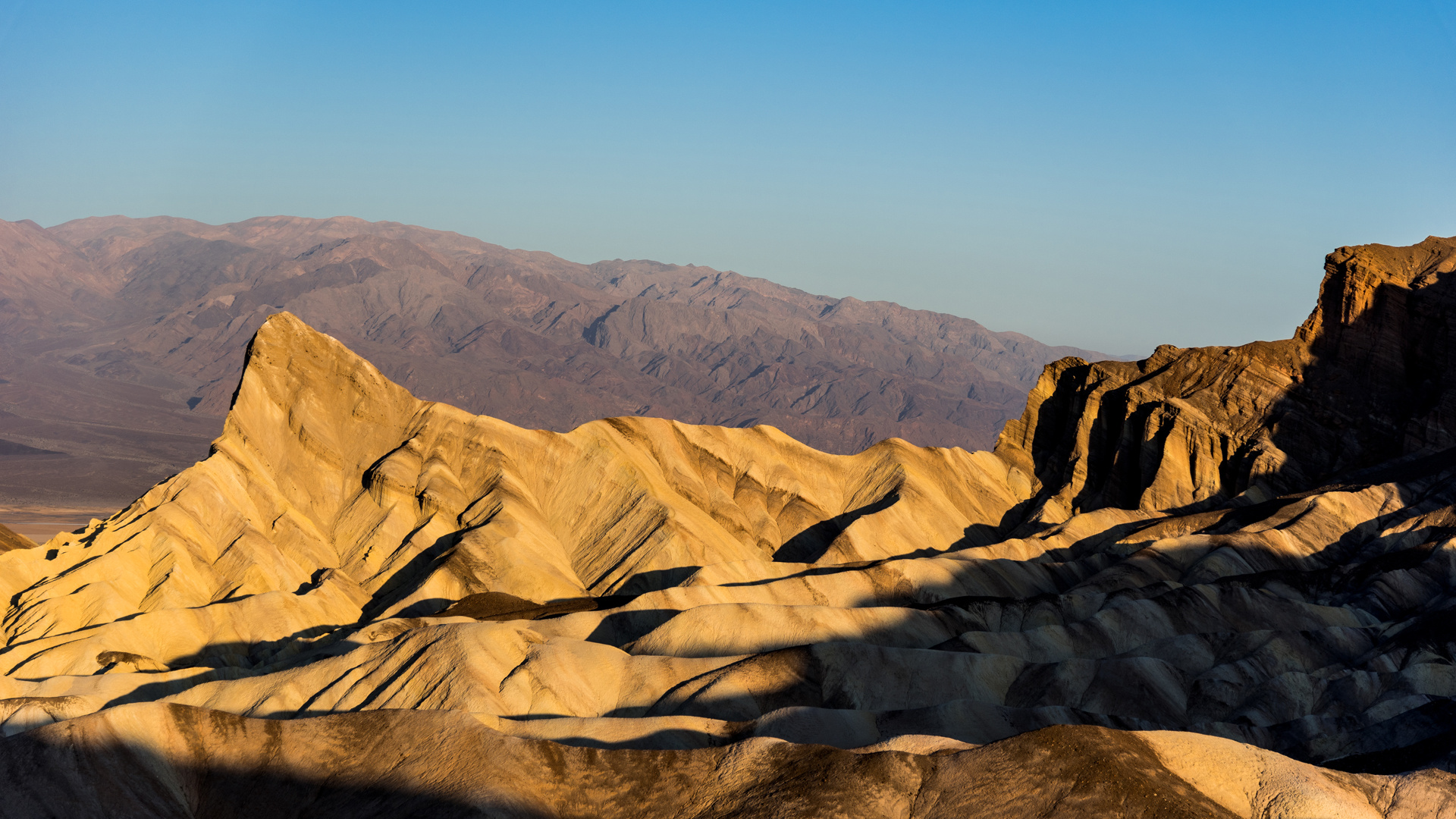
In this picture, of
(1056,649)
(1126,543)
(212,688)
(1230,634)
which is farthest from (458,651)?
(1126,543)

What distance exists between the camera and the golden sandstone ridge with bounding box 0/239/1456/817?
26.2m

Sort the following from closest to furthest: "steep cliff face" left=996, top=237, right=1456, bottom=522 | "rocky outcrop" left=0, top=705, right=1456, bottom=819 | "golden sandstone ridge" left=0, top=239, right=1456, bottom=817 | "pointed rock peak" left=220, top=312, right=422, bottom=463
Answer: "rocky outcrop" left=0, top=705, right=1456, bottom=819, "golden sandstone ridge" left=0, top=239, right=1456, bottom=817, "pointed rock peak" left=220, top=312, right=422, bottom=463, "steep cliff face" left=996, top=237, right=1456, bottom=522

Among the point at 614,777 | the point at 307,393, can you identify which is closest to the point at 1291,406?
the point at 307,393

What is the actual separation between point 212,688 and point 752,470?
4561 centimetres

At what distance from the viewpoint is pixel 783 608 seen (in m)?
49.4

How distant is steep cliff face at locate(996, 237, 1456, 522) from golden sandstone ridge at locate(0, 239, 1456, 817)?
0.29 metres

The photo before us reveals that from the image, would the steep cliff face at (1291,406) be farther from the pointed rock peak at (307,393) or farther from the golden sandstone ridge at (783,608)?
the pointed rock peak at (307,393)

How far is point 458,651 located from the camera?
39250 millimetres

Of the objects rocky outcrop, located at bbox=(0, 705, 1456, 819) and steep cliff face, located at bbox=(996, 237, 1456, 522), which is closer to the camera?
rocky outcrop, located at bbox=(0, 705, 1456, 819)

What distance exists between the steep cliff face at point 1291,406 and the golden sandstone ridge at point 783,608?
0.95 feet

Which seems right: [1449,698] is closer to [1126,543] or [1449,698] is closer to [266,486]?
[1126,543]

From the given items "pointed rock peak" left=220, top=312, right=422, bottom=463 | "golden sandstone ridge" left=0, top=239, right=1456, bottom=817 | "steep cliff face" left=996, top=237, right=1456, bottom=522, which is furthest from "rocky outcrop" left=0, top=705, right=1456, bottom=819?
"steep cliff face" left=996, top=237, right=1456, bottom=522

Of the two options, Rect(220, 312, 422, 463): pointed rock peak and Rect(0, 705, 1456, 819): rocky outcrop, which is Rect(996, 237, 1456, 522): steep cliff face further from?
Rect(0, 705, 1456, 819): rocky outcrop

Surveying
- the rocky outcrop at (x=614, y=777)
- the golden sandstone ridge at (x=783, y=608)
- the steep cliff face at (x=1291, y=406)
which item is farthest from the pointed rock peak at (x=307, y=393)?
the steep cliff face at (x=1291, y=406)
